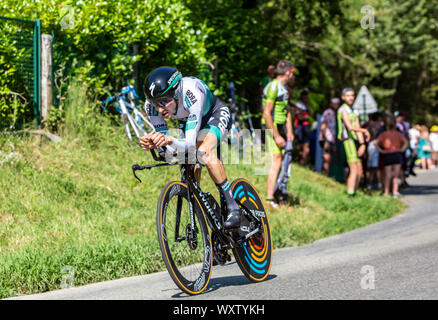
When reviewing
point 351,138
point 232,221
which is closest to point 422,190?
point 351,138

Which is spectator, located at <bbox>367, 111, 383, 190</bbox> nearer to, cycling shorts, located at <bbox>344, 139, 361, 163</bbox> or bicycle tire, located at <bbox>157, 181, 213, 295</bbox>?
cycling shorts, located at <bbox>344, 139, 361, 163</bbox>

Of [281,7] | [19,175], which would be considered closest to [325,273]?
[19,175]

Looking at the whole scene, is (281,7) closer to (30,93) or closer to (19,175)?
(30,93)

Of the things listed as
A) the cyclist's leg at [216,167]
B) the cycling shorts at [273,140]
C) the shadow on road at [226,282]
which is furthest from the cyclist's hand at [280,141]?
the cyclist's leg at [216,167]

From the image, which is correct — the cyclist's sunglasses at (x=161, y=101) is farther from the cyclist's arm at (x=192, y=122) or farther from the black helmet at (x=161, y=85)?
the cyclist's arm at (x=192, y=122)

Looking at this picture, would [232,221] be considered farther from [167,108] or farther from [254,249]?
[167,108]

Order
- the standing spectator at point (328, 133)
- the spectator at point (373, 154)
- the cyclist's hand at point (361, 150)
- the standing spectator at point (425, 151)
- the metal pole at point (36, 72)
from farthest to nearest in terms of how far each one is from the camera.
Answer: the standing spectator at point (425, 151) < the spectator at point (373, 154) < the standing spectator at point (328, 133) < the cyclist's hand at point (361, 150) < the metal pole at point (36, 72)

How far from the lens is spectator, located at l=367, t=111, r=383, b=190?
1650cm

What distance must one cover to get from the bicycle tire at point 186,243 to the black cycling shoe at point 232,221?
22 centimetres

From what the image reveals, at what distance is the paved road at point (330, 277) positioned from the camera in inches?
216

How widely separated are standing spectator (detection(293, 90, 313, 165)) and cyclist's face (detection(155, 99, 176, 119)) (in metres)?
11.1

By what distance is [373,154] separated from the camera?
54.3 feet

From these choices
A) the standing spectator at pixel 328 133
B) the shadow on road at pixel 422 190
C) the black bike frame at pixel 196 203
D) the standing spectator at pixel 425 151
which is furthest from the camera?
the standing spectator at pixel 425 151

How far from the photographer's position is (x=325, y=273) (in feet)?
21.1
